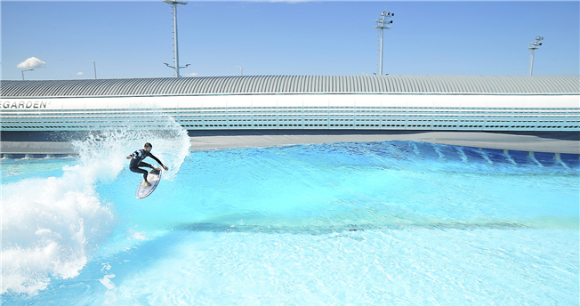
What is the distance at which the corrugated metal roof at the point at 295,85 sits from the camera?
1006 cm

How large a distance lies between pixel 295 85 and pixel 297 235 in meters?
6.04

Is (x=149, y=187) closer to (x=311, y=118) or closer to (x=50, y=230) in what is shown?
(x=50, y=230)

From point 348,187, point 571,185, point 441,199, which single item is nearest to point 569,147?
point 571,185

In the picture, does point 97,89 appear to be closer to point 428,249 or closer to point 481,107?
point 428,249

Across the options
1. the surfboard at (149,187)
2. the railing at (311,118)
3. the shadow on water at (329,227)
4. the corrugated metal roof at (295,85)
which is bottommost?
the shadow on water at (329,227)

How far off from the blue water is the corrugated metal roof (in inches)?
98.3

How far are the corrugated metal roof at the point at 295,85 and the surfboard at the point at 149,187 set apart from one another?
4332 mm

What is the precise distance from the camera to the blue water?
4.17m

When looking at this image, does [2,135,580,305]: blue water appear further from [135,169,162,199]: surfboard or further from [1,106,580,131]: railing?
[1,106,580,131]: railing

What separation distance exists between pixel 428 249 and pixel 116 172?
6931 mm

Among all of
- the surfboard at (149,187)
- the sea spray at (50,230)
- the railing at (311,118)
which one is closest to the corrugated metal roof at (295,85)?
the railing at (311,118)

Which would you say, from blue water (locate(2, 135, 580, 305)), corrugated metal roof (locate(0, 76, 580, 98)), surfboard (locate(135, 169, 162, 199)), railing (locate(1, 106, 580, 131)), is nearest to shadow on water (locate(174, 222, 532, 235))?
blue water (locate(2, 135, 580, 305))

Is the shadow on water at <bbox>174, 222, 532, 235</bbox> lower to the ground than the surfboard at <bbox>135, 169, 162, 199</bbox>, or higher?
lower

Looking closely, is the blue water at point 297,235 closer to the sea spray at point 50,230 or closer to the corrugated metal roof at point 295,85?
the sea spray at point 50,230
